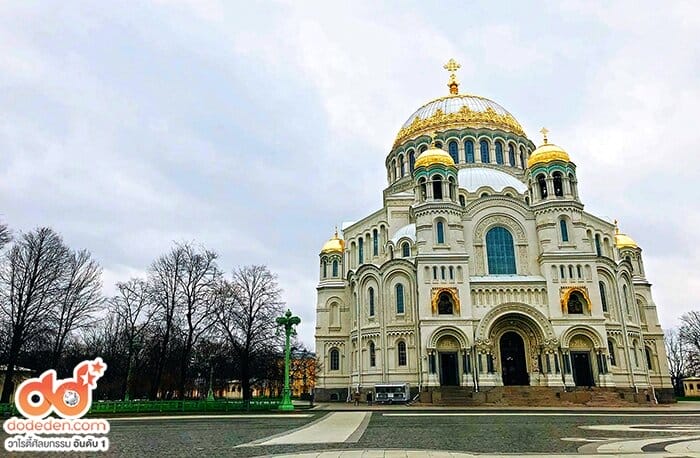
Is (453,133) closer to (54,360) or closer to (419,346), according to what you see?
(419,346)

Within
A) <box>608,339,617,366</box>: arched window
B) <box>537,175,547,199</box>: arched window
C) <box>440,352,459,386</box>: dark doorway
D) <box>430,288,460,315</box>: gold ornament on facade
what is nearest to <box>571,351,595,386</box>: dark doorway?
<box>608,339,617,366</box>: arched window

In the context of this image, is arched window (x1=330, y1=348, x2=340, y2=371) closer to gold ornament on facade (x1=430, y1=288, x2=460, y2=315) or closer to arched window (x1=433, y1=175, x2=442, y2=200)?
gold ornament on facade (x1=430, y1=288, x2=460, y2=315)

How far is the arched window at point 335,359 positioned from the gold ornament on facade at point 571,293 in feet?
64.0

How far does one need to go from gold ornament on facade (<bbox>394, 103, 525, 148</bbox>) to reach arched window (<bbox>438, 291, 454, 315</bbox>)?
22780 millimetres

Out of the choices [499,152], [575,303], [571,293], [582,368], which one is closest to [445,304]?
[571,293]

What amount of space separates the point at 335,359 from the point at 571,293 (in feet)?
67.6

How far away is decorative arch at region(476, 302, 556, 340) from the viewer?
3784cm

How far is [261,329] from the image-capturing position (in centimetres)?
3512

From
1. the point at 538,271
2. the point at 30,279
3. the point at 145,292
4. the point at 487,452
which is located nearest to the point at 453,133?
the point at 538,271

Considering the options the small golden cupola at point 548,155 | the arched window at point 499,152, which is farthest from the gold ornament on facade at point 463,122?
the small golden cupola at point 548,155

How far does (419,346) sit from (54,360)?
2504cm

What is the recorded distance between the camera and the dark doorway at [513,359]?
39000mm

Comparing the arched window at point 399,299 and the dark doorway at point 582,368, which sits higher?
the arched window at point 399,299

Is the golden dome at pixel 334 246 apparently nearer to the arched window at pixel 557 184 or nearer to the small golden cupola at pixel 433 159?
the small golden cupola at pixel 433 159
